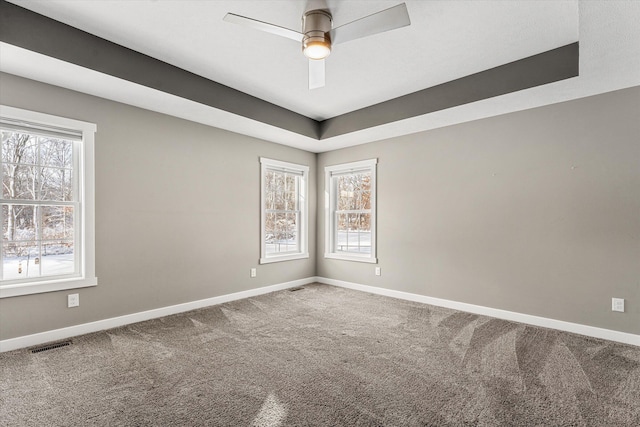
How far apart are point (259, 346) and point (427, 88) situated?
3.33m

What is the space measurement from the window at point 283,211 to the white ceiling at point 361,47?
1.45 metres

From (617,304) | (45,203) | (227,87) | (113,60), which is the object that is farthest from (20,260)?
(617,304)

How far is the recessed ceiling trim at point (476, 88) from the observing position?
9.28 feet

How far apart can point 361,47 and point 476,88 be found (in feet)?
4.46

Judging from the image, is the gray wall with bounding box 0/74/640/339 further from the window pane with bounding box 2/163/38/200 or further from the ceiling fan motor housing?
the ceiling fan motor housing

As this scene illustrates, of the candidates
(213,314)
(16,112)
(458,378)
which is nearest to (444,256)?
(458,378)

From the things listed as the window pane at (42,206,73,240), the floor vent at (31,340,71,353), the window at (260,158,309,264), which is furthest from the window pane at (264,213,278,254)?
the floor vent at (31,340,71,353)

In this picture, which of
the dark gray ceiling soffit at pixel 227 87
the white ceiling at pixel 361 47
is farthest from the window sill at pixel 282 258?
the white ceiling at pixel 361 47

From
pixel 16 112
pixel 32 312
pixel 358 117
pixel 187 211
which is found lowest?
pixel 32 312

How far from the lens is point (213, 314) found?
384 centimetres

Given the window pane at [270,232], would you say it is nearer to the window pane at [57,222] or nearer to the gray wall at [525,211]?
the gray wall at [525,211]

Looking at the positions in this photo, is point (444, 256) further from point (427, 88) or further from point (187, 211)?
point (187, 211)

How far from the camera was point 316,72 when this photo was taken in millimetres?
2633

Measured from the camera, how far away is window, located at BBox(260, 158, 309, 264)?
499cm
